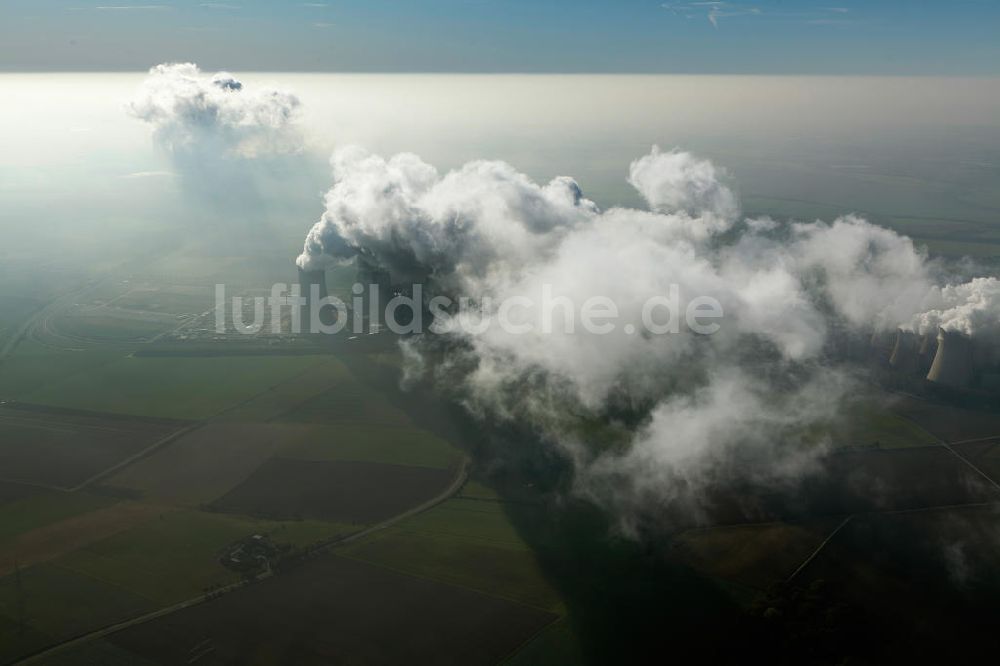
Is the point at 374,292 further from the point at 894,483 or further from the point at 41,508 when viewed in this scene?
the point at 894,483

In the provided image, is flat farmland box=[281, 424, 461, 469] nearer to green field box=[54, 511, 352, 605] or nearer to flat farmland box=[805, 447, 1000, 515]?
green field box=[54, 511, 352, 605]

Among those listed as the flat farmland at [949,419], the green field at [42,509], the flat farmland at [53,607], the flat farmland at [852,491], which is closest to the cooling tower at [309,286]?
the green field at [42,509]

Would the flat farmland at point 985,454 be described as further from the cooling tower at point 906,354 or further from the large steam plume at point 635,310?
the cooling tower at point 906,354

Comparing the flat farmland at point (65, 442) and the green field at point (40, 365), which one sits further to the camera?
the green field at point (40, 365)

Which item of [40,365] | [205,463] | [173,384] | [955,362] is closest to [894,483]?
[955,362]

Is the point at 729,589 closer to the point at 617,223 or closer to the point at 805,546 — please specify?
the point at 805,546

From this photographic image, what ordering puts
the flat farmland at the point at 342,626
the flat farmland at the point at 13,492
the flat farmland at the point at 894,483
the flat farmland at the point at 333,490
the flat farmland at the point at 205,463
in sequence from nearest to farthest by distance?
the flat farmland at the point at 342,626
the flat farmland at the point at 894,483
the flat farmland at the point at 333,490
the flat farmland at the point at 13,492
the flat farmland at the point at 205,463

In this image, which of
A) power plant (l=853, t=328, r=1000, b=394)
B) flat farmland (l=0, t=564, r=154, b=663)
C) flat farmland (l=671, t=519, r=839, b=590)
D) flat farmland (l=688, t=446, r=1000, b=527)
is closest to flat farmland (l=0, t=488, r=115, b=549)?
flat farmland (l=0, t=564, r=154, b=663)
